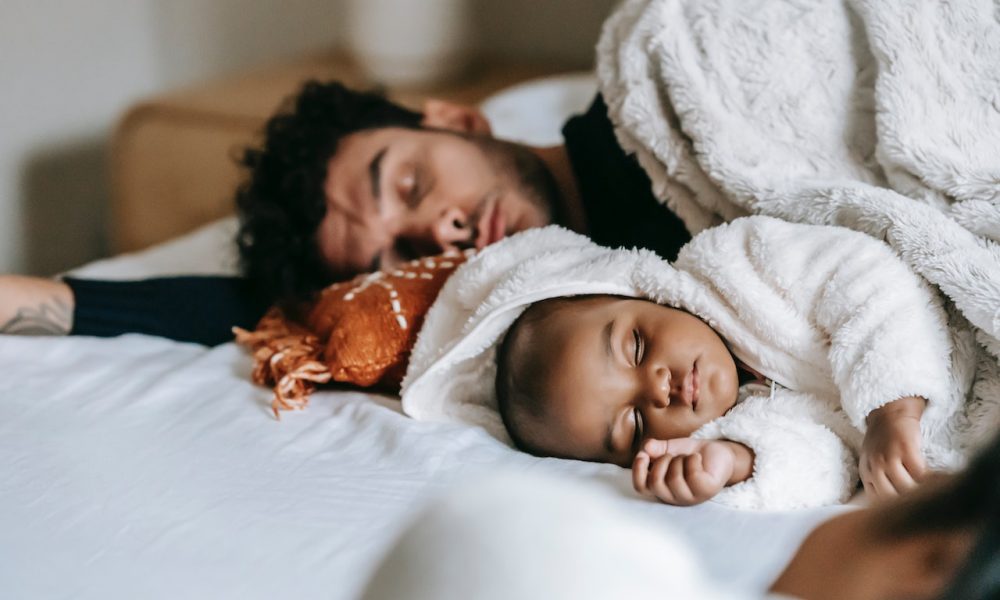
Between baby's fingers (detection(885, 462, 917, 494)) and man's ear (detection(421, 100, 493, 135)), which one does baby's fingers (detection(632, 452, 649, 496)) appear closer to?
baby's fingers (detection(885, 462, 917, 494))

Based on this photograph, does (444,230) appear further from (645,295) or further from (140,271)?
(140,271)

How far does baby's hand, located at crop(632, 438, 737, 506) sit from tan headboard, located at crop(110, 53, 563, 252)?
123 cm

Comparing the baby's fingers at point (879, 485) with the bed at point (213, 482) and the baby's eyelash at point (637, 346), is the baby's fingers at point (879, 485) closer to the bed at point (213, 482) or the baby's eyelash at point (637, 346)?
the bed at point (213, 482)

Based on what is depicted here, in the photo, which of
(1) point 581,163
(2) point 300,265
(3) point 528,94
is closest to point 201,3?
(3) point 528,94

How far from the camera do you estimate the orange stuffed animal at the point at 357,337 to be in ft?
3.09

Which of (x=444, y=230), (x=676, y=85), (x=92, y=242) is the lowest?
(x=92, y=242)

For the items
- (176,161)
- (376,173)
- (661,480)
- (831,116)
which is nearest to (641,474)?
(661,480)

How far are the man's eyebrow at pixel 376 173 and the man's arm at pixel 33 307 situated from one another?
1.26 ft

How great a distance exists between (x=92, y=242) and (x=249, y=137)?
0.58 metres

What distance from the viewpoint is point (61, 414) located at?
903 millimetres

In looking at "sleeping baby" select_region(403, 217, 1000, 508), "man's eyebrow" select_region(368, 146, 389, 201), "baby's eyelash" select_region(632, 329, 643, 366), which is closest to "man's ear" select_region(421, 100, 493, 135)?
"man's eyebrow" select_region(368, 146, 389, 201)

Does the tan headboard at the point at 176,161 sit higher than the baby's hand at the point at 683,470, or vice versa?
the baby's hand at the point at 683,470

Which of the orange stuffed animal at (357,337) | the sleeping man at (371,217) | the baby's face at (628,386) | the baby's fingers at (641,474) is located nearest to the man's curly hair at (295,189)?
the sleeping man at (371,217)

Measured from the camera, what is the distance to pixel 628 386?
31.2 inches
